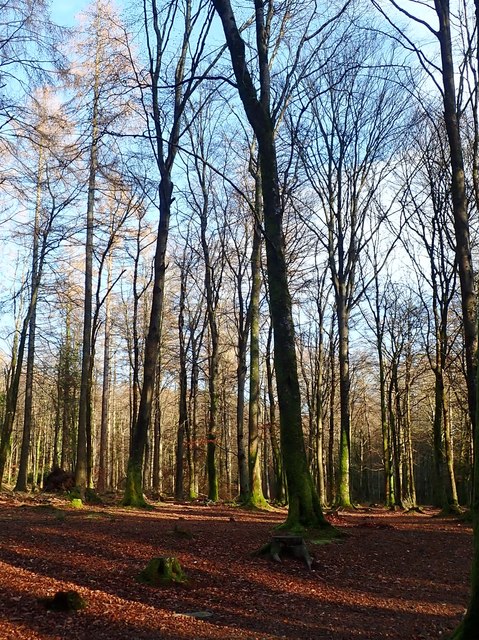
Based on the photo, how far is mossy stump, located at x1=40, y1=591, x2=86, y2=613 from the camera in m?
4.17

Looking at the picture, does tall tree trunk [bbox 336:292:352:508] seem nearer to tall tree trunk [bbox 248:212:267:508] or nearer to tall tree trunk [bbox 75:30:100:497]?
tall tree trunk [bbox 248:212:267:508]

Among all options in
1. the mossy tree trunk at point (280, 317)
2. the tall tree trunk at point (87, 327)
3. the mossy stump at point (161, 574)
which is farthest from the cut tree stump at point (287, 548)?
the tall tree trunk at point (87, 327)

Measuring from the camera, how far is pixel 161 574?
532 cm

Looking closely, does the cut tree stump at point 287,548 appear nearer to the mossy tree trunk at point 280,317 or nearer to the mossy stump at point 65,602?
the mossy tree trunk at point 280,317

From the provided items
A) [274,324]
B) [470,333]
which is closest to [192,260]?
[470,333]

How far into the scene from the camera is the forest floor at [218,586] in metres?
4.11

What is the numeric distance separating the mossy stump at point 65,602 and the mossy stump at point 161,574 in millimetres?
1109

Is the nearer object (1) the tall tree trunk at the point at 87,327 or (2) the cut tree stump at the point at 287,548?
(2) the cut tree stump at the point at 287,548

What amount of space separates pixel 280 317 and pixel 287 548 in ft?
11.1

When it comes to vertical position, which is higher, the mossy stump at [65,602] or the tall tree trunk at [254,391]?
the tall tree trunk at [254,391]

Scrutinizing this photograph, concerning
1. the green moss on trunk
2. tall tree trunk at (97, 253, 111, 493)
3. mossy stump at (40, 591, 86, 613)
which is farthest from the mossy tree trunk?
tall tree trunk at (97, 253, 111, 493)

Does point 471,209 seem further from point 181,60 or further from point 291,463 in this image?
point 291,463

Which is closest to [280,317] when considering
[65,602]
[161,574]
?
[161,574]

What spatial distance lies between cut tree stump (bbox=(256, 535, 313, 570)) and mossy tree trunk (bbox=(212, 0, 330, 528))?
1.29m
